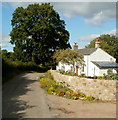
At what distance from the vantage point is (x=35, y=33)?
3234 centimetres

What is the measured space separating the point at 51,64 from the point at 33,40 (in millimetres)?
7342

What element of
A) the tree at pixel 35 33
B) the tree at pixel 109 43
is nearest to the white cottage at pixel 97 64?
the tree at pixel 35 33

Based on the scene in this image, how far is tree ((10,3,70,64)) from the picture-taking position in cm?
3181

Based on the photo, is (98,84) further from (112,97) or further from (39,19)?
(39,19)

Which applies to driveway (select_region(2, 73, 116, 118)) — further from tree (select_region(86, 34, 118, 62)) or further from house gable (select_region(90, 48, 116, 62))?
tree (select_region(86, 34, 118, 62))

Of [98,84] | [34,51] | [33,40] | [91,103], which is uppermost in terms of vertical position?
[33,40]

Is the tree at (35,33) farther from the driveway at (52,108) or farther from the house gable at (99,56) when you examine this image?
the driveway at (52,108)

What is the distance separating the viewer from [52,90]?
1347 centimetres

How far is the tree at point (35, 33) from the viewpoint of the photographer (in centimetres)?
3181

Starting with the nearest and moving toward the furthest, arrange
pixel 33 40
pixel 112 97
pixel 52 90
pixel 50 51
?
pixel 112 97, pixel 52 90, pixel 33 40, pixel 50 51

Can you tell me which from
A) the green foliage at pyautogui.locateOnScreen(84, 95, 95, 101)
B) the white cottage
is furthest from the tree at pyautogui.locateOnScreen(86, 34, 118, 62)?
the green foliage at pyautogui.locateOnScreen(84, 95, 95, 101)

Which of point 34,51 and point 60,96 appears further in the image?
point 34,51

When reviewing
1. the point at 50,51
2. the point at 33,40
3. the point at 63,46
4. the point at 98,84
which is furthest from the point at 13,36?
the point at 98,84

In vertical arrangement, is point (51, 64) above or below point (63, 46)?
below
